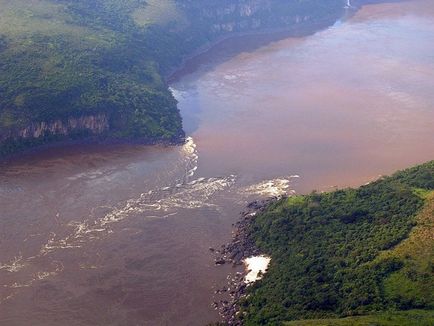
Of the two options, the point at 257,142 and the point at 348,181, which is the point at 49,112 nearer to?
the point at 257,142

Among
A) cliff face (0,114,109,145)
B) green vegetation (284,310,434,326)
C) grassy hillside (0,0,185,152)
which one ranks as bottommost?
green vegetation (284,310,434,326)

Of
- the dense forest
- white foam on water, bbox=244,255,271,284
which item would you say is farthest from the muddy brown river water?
the dense forest

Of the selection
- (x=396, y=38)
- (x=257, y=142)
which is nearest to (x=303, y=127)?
(x=257, y=142)

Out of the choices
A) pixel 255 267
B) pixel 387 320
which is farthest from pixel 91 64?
pixel 387 320

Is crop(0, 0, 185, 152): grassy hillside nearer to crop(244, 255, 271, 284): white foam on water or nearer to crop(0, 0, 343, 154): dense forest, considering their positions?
crop(0, 0, 343, 154): dense forest

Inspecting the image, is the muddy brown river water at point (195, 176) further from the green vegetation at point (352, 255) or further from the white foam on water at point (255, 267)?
the green vegetation at point (352, 255)

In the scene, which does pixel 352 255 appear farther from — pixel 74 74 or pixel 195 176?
pixel 74 74

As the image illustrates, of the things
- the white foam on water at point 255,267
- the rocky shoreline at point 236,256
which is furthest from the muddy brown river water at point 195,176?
the white foam on water at point 255,267
